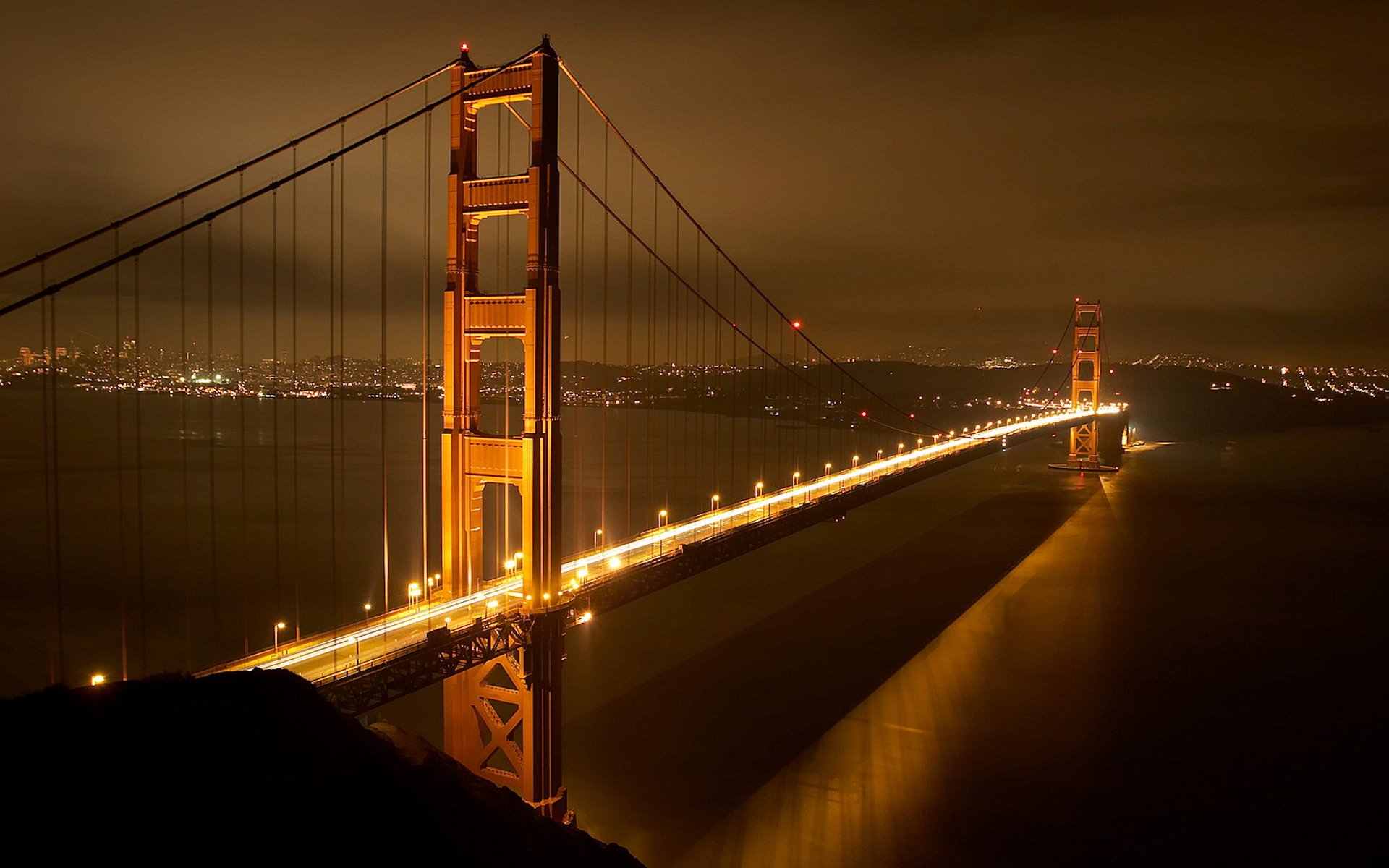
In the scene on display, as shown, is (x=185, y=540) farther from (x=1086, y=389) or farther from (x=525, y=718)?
(x=1086, y=389)

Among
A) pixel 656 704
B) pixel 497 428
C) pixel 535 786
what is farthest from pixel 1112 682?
pixel 497 428

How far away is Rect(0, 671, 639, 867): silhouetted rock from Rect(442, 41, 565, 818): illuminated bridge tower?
4.25 meters

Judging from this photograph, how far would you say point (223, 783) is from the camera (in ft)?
20.4

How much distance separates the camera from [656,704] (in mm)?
17234

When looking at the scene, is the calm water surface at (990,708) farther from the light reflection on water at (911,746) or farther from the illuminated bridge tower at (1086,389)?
the illuminated bridge tower at (1086,389)

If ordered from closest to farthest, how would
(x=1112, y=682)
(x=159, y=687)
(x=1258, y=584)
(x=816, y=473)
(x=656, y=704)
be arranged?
(x=159, y=687) < (x=656, y=704) < (x=1112, y=682) < (x=1258, y=584) < (x=816, y=473)

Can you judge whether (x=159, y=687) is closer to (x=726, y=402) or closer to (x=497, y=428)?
(x=497, y=428)

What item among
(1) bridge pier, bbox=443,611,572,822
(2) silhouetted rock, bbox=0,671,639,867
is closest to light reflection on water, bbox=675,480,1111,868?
(1) bridge pier, bbox=443,611,572,822

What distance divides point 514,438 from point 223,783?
7104 mm

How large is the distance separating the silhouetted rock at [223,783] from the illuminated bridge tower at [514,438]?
4.25 meters

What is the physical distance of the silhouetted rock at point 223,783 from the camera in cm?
566

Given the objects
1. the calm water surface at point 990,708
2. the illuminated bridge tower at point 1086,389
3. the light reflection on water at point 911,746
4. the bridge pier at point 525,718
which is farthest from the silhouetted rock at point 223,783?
the illuminated bridge tower at point 1086,389

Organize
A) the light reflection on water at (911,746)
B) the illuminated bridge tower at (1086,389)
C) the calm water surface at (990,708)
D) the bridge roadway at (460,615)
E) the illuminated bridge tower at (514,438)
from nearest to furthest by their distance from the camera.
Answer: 1. the bridge roadway at (460,615)
2. the light reflection on water at (911,746)
3. the illuminated bridge tower at (514,438)
4. the calm water surface at (990,708)
5. the illuminated bridge tower at (1086,389)

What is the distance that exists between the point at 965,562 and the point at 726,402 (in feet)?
253
